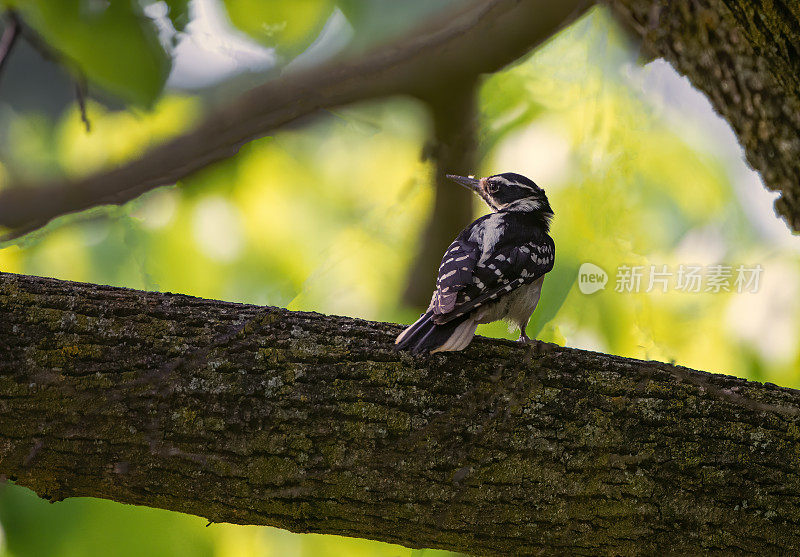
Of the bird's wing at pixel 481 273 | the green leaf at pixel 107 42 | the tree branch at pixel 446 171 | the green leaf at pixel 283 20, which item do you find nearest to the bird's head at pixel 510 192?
the tree branch at pixel 446 171

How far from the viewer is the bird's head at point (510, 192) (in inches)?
129

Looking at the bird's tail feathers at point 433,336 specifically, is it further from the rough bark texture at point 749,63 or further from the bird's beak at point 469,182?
the rough bark texture at point 749,63

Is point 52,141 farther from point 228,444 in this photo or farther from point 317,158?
point 228,444

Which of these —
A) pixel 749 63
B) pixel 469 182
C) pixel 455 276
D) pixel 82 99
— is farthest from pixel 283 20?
pixel 749 63

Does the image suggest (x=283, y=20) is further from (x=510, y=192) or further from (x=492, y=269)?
(x=492, y=269)

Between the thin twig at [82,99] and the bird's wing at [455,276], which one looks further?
the thin twig at [82,99]

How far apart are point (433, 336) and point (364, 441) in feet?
1.37

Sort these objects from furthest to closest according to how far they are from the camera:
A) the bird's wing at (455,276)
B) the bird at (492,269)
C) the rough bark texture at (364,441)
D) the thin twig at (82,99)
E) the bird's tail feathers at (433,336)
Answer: the thin twig at (82,99)
the bird's wing at (455,276)
the bird at (492,269)
the bird's tail feathers at (433,336)
the rough bark texture at (364,441)

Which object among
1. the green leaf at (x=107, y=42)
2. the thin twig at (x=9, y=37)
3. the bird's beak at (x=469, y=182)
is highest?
the bird's beak at (x=469, y=182)

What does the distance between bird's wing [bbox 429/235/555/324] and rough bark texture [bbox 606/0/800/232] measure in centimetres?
88

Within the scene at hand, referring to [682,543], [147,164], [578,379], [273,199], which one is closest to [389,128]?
[273,199]

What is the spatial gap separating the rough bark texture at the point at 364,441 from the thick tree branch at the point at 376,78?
1.22 metres

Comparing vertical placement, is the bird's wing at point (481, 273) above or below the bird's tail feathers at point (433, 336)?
above

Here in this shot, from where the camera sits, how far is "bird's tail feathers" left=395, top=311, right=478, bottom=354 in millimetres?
2188
